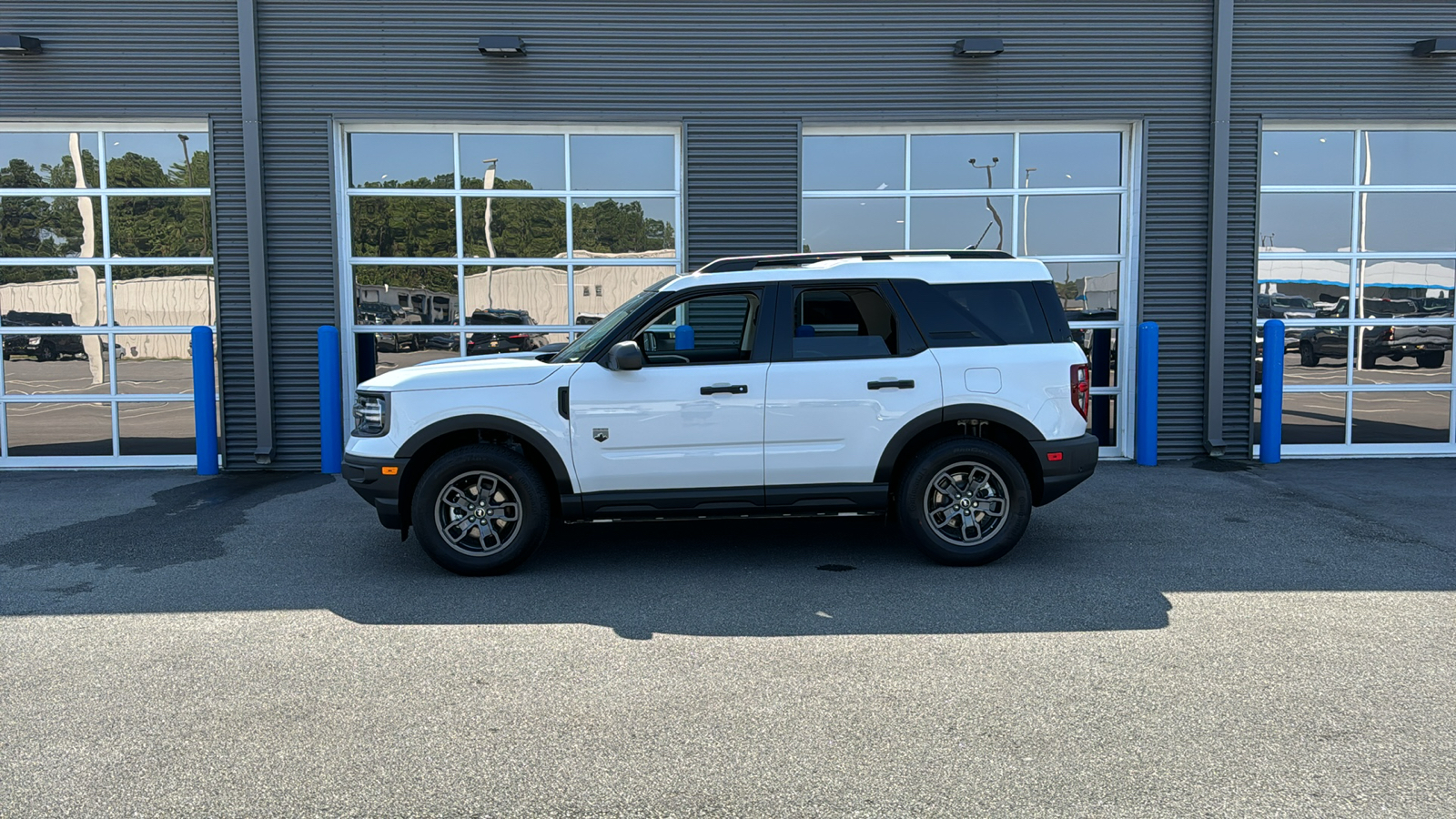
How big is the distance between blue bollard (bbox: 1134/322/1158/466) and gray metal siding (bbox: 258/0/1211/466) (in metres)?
0.55

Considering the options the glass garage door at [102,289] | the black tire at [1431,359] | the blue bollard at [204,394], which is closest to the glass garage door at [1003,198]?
the black tire at [1431,359]

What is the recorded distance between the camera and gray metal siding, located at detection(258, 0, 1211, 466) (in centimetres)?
1074

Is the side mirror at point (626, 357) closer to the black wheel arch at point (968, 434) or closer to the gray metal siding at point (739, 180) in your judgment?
the black wheel arch at point (968, 434)

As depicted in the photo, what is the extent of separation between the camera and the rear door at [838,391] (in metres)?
6.60

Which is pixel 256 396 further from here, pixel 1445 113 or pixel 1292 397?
pixel 1445 113

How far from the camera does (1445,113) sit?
11.1 metres

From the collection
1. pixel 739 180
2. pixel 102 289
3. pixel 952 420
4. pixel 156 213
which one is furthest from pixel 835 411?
pixel 102 289

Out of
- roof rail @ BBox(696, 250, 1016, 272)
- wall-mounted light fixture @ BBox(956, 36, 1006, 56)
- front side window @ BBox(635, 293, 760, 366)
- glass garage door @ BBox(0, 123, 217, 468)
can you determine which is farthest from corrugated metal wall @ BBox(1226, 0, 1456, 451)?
glass garage door @ BBox(0, 123, 217, 468)

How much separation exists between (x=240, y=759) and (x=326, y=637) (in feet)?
4.95

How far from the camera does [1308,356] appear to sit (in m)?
11.4

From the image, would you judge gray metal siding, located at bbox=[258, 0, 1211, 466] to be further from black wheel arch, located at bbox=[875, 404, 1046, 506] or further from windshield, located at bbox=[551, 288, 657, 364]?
black wheel arch, located at bbox=[875, 404, 1046, 506]

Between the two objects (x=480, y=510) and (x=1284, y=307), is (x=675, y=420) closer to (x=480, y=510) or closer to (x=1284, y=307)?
(x=480, y=510)

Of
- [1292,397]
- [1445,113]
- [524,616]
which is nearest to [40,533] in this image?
[524,616]

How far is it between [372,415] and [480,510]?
884mm
